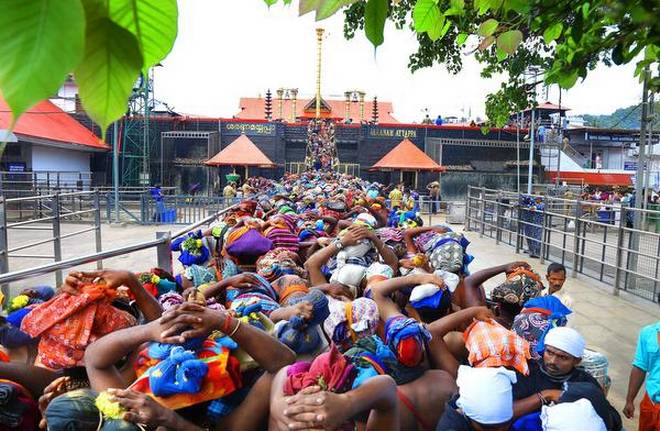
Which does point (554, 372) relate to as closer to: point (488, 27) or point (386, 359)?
point (386, 359)

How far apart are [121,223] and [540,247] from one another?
1103 centimetres

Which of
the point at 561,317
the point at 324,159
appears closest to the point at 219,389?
the point at 561,317

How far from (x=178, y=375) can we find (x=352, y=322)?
3.02ft

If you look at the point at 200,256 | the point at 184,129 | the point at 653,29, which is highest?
the point at 184,129

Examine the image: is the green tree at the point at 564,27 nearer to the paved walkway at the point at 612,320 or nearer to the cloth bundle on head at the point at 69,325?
the cloth bundle on head at the point at 69,325

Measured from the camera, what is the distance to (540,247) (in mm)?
8930

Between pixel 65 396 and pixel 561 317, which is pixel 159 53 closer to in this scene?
pixel 65 396

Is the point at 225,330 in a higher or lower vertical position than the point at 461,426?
higher

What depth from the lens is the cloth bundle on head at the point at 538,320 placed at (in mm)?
2225

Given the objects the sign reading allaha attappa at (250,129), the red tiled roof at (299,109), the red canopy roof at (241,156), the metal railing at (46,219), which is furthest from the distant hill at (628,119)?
the sign reading allaha attappa at (250,129)

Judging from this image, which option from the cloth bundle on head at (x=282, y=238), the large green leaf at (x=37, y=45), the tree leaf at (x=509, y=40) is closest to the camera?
the large green leaf at (x=37, y=45)

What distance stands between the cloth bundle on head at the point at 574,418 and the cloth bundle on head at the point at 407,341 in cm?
50

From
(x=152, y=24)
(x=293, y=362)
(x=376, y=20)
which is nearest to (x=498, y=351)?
(x=293, y=362)

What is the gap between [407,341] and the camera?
1903 millimetres
